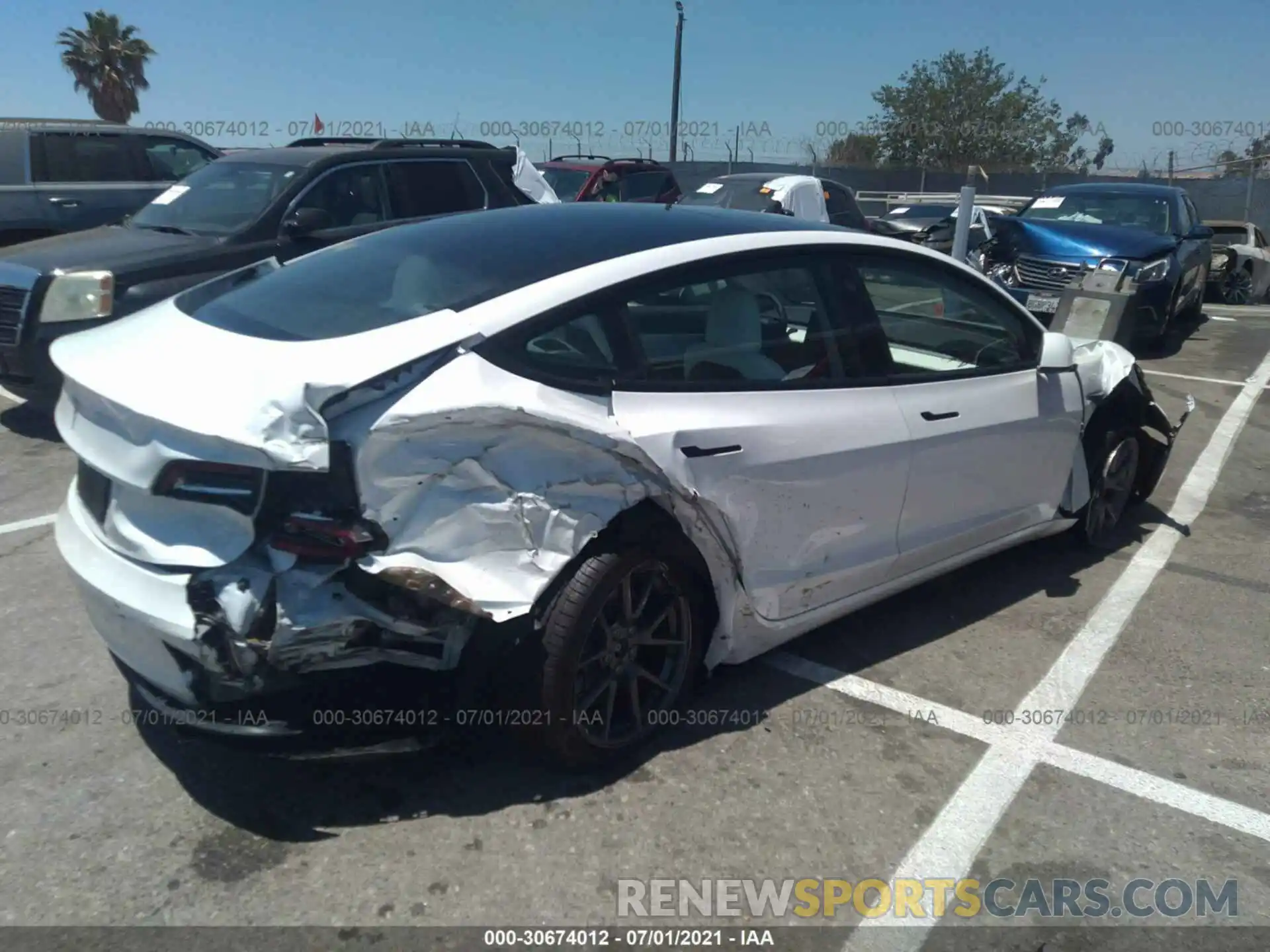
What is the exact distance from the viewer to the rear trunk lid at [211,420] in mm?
2426

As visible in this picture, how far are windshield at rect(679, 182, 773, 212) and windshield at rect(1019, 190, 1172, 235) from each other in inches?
122

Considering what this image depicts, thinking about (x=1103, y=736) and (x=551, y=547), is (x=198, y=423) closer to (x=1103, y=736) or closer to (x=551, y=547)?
(x=551, y=547)

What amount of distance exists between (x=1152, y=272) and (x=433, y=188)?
7169 mm

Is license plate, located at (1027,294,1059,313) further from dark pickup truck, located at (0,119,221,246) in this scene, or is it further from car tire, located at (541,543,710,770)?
dark pickup truck, located at (0,119,221,246)

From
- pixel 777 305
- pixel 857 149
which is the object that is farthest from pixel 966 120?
pixel 777 305

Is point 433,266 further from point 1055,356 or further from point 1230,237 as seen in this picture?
point 1230,237

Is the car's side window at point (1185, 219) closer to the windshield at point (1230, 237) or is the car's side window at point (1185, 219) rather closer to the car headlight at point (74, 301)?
the windshield at point (1230, 237)

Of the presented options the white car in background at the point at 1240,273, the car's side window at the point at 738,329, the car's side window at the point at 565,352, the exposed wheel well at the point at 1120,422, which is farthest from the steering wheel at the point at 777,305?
the white car in background at the point at 1240,273

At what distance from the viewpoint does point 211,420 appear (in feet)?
8.05

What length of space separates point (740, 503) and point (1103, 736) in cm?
153

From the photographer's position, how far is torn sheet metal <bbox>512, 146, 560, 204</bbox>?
8.18 m

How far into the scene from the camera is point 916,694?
3.64 meters

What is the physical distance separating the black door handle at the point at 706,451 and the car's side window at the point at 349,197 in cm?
471

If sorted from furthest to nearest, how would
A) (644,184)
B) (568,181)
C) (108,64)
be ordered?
(108,64) → (644,184) → (568,181)
